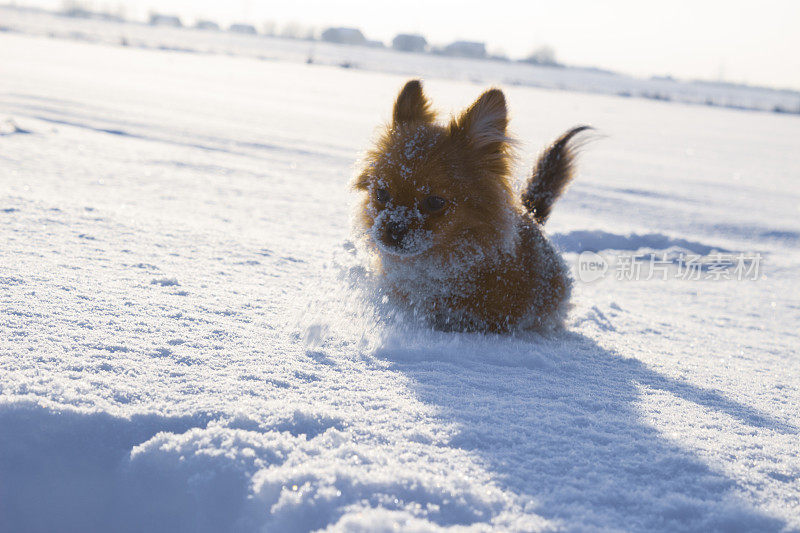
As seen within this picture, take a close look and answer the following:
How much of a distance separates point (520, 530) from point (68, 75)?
55.3 ft

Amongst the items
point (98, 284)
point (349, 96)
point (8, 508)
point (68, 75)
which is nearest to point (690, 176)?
point (98, 284)

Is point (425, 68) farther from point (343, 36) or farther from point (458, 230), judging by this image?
point (343, 36)

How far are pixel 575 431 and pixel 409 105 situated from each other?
1832 mm

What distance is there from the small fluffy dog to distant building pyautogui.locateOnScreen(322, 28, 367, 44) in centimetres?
7887

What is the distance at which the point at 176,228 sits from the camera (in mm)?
3561

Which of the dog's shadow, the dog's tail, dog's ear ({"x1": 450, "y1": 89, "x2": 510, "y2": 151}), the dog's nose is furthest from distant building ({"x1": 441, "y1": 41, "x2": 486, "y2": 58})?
the dog's shadow

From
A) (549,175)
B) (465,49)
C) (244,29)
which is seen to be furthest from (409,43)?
(549,175)

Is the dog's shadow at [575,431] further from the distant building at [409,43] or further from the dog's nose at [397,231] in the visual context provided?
the distant building at [409,43]

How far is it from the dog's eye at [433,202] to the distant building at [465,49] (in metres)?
73.7

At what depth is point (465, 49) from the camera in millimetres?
77562

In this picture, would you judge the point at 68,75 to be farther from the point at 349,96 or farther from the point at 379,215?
the point at 379,215

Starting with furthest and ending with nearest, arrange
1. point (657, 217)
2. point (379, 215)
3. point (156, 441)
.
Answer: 1. point (657, 217)
2. point (379, 215)
3. point (156, 441)

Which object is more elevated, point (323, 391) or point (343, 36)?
point (343, 36)

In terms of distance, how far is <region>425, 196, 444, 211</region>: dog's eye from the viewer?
7.91ft
